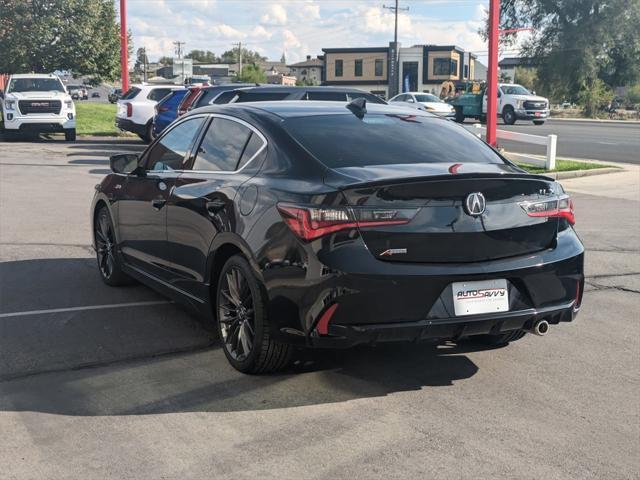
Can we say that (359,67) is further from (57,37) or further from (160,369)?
(160,369)

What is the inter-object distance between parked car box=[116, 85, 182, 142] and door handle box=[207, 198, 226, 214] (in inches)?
749

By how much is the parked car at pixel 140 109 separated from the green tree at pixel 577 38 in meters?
35.3

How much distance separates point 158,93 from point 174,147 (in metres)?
19.4

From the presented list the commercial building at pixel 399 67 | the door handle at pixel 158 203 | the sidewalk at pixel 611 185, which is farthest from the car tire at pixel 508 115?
the commercial building at pixel 399 67

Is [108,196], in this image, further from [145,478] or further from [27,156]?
[27,156]

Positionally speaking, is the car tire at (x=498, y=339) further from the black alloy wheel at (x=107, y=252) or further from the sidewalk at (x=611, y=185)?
the sidewalk at (x=611, y=185)

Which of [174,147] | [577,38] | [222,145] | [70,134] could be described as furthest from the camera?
[577,38]

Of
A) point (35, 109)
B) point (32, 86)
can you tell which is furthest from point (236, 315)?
point (32, 86)

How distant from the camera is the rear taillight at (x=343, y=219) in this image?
14.2 feet

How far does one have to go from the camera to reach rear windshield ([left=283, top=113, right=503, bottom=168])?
194 inches

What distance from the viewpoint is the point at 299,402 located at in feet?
15.1

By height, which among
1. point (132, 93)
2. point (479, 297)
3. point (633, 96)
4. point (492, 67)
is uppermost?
point (633, 96)

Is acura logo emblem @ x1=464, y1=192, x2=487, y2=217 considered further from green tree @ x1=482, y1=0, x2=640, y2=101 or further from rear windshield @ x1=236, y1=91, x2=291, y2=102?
green tree @ x1=482, y1=0, x2=640, y2=101

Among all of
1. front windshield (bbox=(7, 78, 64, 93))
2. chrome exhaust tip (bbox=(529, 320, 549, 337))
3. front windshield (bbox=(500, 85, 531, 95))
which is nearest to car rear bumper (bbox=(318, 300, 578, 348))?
chrome exhaust tip (bbox=(529, 320, 549, 337))
